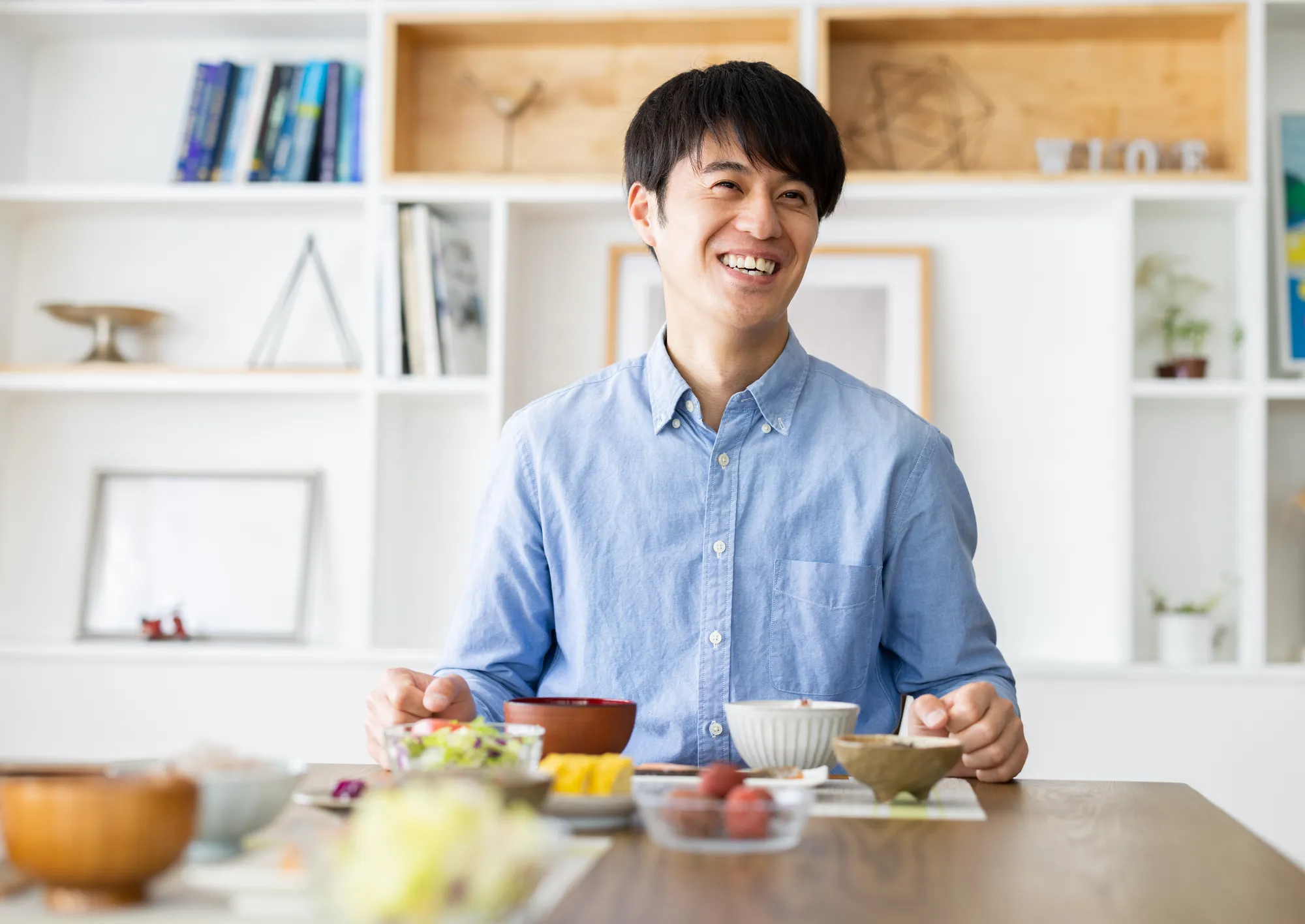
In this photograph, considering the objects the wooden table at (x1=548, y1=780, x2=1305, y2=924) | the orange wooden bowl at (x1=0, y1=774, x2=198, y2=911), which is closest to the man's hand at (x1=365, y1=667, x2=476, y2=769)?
the wooden table at (x1=548, y1=780, x2=1305, y2=924)

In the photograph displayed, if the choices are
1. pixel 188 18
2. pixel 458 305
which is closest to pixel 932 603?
pixel 458 305

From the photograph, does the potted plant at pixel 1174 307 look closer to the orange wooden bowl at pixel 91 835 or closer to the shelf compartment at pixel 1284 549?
the shelf compartment at pixel 1284 549

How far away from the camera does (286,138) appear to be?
2.92 metres

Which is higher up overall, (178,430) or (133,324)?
(133,324)

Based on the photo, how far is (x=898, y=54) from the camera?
2.90m

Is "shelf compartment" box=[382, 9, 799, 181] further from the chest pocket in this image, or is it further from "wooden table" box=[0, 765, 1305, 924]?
"wooden table" box=[0, 765, 1305, 924]

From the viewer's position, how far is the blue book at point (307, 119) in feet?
9.48

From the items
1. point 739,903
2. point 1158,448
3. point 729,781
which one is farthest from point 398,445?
point 739,903

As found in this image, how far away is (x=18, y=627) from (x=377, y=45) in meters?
1.61

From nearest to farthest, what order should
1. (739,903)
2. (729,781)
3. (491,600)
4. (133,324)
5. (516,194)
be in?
(739,903) < (729,781) < (491,600) < (516,194) < (133,324)

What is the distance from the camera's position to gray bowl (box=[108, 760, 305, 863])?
2.60 ft

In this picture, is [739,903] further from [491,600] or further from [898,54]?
[898,54]

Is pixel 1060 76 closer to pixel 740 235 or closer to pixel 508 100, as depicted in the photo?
pixel 508 100

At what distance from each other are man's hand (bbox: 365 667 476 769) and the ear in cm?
74
